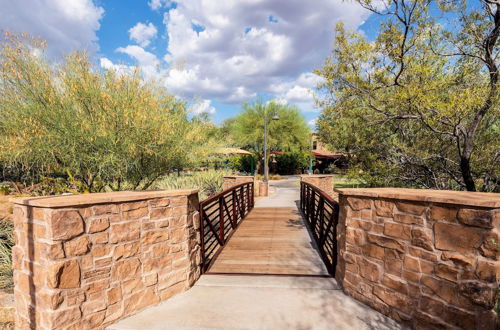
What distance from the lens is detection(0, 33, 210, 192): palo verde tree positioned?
5289 millimetres

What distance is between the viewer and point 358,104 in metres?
5.66

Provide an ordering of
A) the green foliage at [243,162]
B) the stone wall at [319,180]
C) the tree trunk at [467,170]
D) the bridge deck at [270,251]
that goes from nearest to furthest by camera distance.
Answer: the bridge deck at [270,251]
the tree trunk at [467,170]
the stone wall at [319,180]
the green foliage at [243,162]

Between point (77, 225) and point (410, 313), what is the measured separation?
11.6 ft

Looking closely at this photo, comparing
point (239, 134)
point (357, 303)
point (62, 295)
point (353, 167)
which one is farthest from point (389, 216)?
point (239, 134)

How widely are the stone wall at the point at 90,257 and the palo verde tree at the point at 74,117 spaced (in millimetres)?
3138

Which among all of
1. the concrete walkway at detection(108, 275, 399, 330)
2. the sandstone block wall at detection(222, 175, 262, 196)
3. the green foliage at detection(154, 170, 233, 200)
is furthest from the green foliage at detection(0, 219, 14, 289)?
the sandstone block wall at detection(222, 175, 262, 196)

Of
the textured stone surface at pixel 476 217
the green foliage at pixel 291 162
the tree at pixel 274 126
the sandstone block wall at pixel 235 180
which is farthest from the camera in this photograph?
the green foliage at pixel 291 162

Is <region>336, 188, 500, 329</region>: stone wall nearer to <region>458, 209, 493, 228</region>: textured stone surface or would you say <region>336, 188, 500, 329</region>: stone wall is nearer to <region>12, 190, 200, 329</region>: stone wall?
<region>458, 209, 493, 228</region>: textured stone surface

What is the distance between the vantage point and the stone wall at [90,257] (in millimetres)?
2273

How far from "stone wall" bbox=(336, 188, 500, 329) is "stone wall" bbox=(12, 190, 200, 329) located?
2419mm

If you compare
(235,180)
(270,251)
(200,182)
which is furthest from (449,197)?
(200,182)

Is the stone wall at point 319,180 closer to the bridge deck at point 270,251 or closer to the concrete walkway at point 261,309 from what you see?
the bridge deck at point 270,251

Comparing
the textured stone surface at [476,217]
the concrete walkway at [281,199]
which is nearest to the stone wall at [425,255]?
the textured stone surface at [476,217]

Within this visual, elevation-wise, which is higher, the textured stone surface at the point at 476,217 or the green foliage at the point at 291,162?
the green foliage at the point at 291,162
